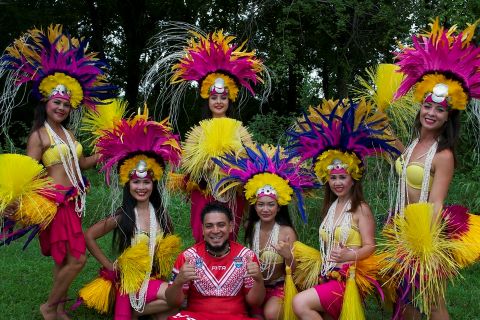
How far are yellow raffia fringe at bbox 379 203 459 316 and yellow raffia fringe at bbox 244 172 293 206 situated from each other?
0.79 metres

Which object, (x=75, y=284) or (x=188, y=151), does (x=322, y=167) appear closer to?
(x=188, y=151)

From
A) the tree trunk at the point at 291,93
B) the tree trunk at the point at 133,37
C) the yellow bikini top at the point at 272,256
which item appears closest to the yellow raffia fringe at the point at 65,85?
the yellow bikini top at the point at 272,256

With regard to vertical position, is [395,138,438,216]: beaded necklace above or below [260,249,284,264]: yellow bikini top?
above

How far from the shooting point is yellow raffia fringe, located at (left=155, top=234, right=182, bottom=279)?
13.4 ft

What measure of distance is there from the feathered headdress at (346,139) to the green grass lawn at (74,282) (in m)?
0.70

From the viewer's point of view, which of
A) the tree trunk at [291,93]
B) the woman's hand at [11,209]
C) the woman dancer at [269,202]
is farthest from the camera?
the tree trunk at [291,93]

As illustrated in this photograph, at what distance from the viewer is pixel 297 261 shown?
12.4 ft

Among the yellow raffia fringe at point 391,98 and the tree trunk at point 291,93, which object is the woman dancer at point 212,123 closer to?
the yellow raffia fringe at point 391,98

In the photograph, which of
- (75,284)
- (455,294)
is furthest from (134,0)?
(455,294)

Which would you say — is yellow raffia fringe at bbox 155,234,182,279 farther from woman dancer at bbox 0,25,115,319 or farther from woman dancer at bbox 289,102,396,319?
woman dancer at bbox 289,102,396,319

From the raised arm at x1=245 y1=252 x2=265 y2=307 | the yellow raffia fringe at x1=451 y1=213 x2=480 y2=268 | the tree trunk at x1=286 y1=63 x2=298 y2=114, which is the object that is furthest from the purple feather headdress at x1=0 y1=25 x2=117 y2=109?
the tree trunk at x1=286 y1=63 x2=298 y2=114

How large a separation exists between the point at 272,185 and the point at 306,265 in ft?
1.83

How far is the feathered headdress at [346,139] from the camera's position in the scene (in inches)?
143

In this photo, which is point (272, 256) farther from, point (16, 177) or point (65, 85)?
point (65, 85)
